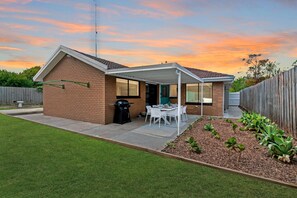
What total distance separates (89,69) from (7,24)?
5.49 meters

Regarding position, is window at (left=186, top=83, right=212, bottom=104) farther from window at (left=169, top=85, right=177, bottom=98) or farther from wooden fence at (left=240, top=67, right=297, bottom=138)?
wooden fence at (left=240, top=67, right=297, bottom=138)

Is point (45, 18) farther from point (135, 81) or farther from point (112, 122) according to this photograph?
point (112, 122)

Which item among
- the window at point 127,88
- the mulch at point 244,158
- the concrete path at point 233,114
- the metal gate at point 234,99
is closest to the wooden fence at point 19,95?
the window at point 127,88

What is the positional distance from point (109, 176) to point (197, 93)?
11.4 meters

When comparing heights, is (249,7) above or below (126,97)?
above

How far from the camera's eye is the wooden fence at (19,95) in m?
20.7

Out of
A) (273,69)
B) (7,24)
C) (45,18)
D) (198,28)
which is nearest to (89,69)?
(45,18)

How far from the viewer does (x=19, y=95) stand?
71.2ft

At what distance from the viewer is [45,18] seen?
10.2 meters

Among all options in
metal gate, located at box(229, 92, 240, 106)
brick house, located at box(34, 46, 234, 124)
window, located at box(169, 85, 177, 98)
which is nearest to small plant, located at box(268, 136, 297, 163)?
brick house, located at box(34, 46, 234, 124)

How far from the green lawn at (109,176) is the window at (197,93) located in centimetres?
969

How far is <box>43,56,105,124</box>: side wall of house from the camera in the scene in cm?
922

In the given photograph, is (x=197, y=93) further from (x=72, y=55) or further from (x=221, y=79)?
(x=72, y=55)

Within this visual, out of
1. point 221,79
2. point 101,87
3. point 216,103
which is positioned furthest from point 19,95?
point 221,79
